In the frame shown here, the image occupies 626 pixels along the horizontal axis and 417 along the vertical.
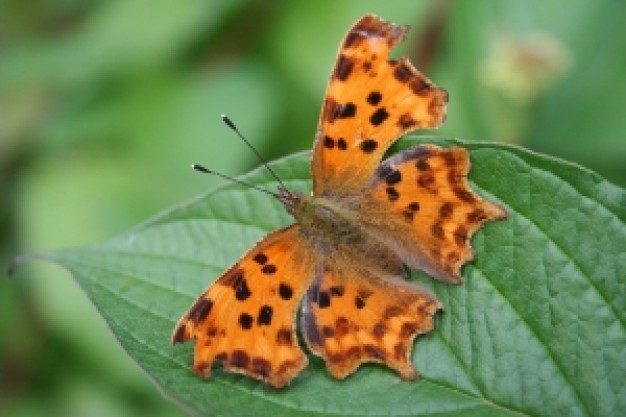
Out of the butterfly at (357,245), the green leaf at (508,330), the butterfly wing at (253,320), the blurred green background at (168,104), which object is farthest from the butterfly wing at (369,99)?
the blurred green background at (168,104)

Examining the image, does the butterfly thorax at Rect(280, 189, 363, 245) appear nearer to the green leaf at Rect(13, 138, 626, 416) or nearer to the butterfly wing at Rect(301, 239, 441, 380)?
the butterfly wing at Rect(301, 239, 441, 380)

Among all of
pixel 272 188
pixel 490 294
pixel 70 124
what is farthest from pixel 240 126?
pixel 490 294

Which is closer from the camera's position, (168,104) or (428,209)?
(428,209)

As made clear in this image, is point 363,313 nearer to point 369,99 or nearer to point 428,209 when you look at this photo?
point 428,209

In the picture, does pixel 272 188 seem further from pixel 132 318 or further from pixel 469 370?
pixel 469 370

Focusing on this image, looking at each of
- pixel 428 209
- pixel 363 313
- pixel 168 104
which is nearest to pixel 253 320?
pixel 363 313

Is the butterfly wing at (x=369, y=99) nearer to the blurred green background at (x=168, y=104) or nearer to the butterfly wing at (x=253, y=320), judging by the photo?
the butterfly wing at (x=253, y=320)
